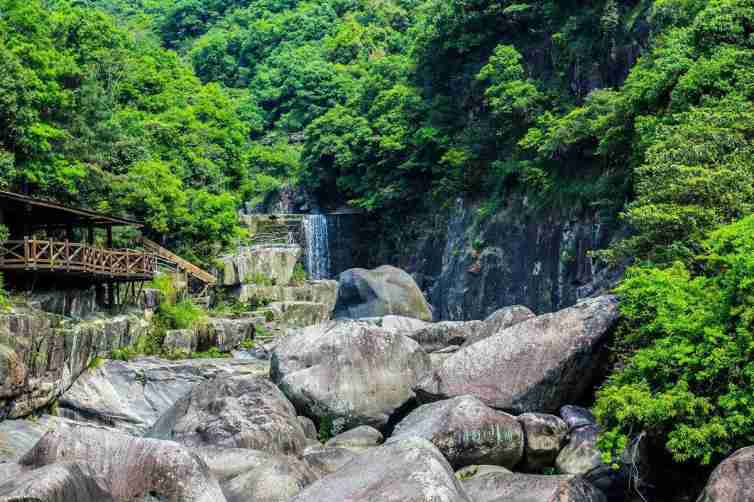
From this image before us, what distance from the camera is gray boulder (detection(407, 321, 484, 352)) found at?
911 inches

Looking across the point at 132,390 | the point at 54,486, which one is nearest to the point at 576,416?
the point at 54,486

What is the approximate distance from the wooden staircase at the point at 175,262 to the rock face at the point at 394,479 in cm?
2805

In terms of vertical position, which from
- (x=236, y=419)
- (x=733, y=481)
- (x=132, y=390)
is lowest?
(x=132, y=390)

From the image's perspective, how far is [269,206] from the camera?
53750 millimetres

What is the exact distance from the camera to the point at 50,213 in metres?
24.8

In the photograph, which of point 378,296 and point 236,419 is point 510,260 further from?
point 236,419

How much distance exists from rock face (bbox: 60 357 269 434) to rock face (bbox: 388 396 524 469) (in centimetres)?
722

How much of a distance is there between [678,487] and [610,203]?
16.9 metres

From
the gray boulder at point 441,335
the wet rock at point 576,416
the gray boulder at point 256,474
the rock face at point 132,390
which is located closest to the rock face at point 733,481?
the wet rock at point 576,416

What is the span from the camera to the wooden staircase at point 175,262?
36.1 meters

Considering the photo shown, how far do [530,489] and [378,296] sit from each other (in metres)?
21.1

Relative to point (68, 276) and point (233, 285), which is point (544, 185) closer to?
point (233, 285)

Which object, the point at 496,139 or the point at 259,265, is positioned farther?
the point at 259,265

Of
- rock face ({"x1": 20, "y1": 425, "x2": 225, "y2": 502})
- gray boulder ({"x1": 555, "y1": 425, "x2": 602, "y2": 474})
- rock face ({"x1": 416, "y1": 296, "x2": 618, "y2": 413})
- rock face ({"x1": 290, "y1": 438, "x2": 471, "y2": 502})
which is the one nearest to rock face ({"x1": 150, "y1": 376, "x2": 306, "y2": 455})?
rock face ({"x1": 416, "y1": 296, "x2": 618, "y2": 413})
